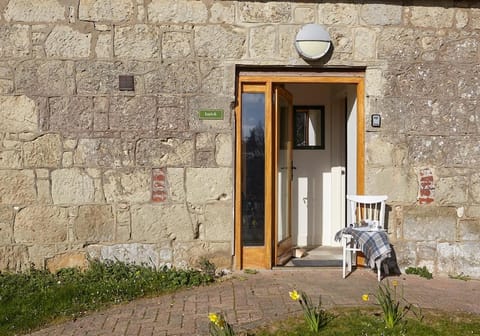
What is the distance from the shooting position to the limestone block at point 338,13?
18.9 feet

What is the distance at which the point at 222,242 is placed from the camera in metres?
5.74

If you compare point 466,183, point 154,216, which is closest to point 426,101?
point 466,183

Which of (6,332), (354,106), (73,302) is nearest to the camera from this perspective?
(6,332)

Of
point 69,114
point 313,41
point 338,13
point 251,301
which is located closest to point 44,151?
point 69,114

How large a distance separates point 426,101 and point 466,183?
39.8 inches

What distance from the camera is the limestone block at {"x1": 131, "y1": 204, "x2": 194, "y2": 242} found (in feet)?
18.6

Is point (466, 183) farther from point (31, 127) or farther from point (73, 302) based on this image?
point (31, 127)

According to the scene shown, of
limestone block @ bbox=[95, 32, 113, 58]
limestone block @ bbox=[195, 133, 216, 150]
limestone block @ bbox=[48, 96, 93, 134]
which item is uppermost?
limestone block @ bbox=[95, 32, 113, 58]

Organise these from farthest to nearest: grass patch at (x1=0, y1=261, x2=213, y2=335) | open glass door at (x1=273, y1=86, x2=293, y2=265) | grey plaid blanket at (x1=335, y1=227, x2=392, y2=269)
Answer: open glass door at (x1=273, y1=86, x2=293, y2=265)
grey plaid blanket at (x1=335, y1=227, x2=392, y2=269)
grass patch at (x1=0, y1=261, x2=213, y2=335)

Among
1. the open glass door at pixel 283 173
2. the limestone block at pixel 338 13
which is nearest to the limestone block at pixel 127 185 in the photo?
the open glass door at pixel 283 173

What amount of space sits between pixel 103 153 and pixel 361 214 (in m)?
2.92

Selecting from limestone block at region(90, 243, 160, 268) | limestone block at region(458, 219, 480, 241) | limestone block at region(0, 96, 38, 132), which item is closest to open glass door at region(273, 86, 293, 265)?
limestone block at region(90, 243, 160, 268)

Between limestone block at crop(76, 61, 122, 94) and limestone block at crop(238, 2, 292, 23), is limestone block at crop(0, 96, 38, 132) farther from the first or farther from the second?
limestone block at crop(238, 2, 292, 23)

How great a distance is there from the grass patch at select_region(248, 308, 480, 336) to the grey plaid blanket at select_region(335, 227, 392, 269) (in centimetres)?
82
